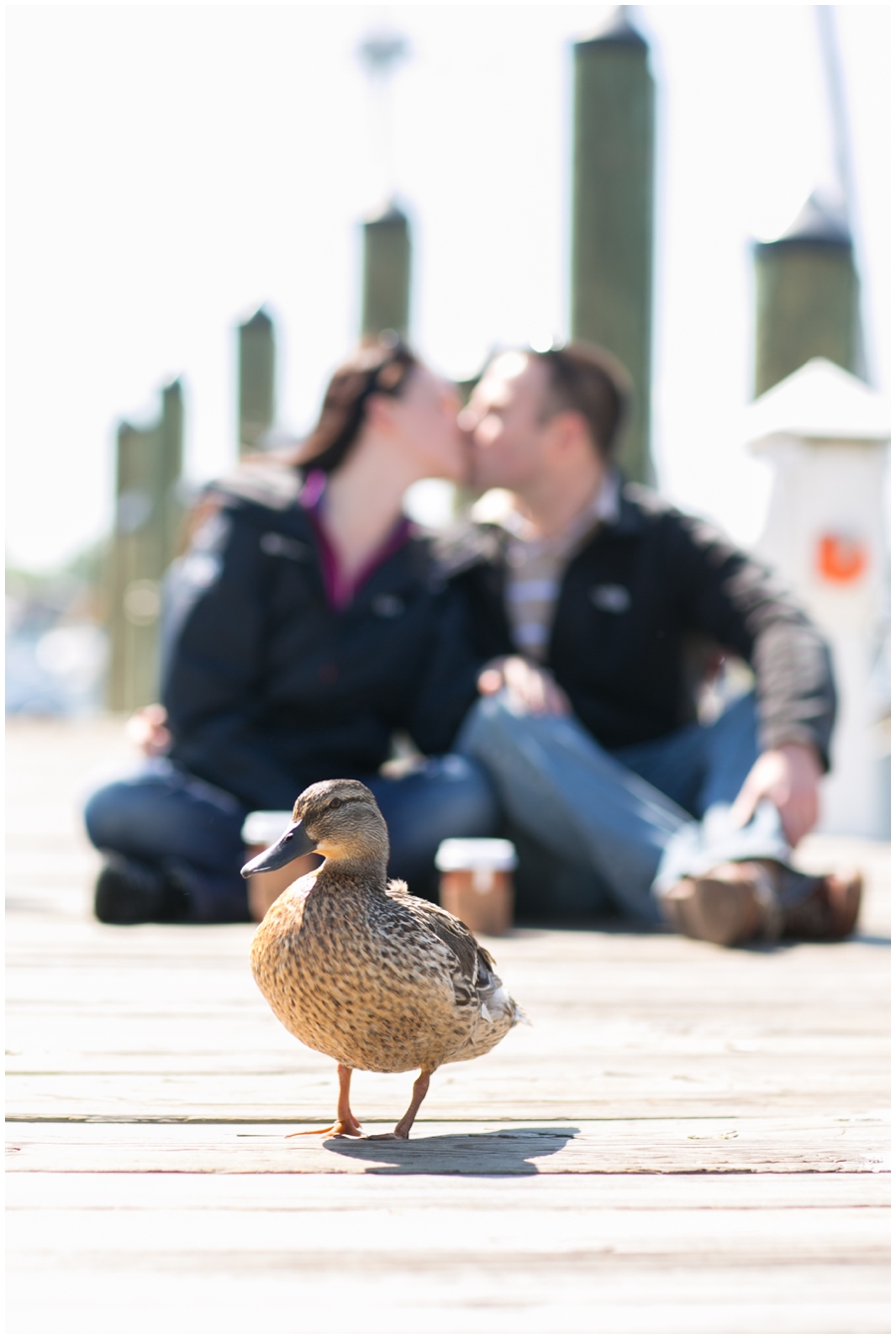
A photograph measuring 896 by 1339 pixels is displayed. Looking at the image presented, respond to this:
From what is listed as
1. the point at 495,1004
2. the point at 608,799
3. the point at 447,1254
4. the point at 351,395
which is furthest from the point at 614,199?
the point at 447,1254

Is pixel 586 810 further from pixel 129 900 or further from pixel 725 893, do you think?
pixel 129 900

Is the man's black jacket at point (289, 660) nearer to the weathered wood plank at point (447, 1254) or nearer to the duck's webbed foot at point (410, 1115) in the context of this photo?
the duck's webbed foot at point (410, 1115)

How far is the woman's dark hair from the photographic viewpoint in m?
4.24

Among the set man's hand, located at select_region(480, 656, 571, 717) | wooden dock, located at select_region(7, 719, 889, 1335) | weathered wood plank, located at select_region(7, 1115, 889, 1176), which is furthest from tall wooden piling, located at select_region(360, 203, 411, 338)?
weathered wood plank, located at select_region(7, 1115, 889, 1176)

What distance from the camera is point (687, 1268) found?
1.47 meters

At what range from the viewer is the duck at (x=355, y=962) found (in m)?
1.82

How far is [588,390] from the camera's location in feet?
14.6

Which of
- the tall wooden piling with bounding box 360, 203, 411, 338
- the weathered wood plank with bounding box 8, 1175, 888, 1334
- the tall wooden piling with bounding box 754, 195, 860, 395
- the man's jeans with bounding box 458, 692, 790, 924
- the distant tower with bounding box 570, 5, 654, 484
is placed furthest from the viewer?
the tall wooden piling with bounding box 360, 203, 411, 338

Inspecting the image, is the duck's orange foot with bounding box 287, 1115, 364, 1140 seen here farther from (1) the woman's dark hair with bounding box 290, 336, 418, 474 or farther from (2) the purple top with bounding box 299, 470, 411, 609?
(1) the woman's dark hair with bounding box 290, 336, 418, 474

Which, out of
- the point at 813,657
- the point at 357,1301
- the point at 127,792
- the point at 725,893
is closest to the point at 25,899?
the point at 127,792

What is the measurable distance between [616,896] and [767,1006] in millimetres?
1174

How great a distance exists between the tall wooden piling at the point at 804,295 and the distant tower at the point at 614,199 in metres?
0.94

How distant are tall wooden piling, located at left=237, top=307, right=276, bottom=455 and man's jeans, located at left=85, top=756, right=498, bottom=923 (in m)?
6.70

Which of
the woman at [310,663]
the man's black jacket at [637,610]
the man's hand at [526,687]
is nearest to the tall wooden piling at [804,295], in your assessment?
the man's black jacket at [637,610]
